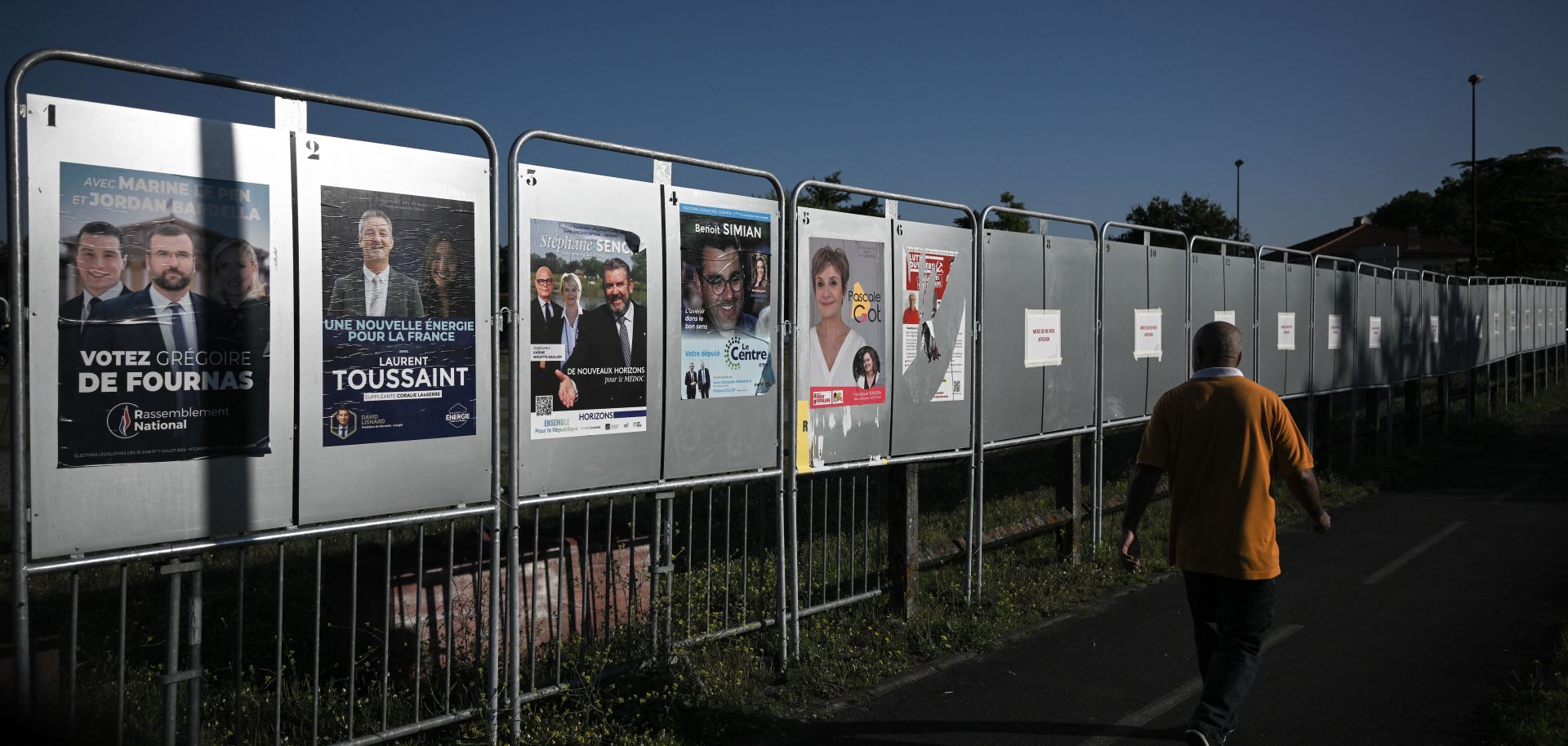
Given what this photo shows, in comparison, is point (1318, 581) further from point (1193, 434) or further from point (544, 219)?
point (544, 219)

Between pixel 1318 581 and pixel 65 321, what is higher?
pixel 65 321

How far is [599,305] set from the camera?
17.1ft

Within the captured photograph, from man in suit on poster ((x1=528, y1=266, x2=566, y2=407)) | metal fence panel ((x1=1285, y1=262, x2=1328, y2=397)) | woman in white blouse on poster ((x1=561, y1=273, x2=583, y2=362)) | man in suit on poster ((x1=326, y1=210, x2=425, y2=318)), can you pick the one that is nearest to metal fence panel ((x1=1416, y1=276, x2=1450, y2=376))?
metal fence panel ((x1=1285, y1=262, x2=1328, y2=397))

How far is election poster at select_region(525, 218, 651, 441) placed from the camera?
16.3 feet

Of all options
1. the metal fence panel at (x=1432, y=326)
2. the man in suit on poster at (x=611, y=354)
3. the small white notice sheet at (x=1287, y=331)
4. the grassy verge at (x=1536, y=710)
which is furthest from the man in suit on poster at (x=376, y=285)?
the metal fence panel at (x=1432, y=326)

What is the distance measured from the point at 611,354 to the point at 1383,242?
80.7 meters

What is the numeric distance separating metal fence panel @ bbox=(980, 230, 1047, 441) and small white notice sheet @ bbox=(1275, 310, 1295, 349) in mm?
5925

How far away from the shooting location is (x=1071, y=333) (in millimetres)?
8938

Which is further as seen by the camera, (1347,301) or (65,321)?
(1347,301)

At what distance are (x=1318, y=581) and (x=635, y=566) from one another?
5.84 metres

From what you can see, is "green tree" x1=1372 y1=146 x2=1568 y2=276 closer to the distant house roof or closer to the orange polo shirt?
the distant house roof

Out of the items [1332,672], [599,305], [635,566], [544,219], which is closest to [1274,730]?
[1332,672]

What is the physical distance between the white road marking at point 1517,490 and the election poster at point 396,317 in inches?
499

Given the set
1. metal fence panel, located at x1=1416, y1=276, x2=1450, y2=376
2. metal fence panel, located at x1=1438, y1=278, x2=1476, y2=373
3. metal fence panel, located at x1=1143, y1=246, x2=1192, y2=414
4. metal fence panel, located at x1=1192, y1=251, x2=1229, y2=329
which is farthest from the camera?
metal fence panel, located at x1=1438, y1=278, x2=1476, y2=373
